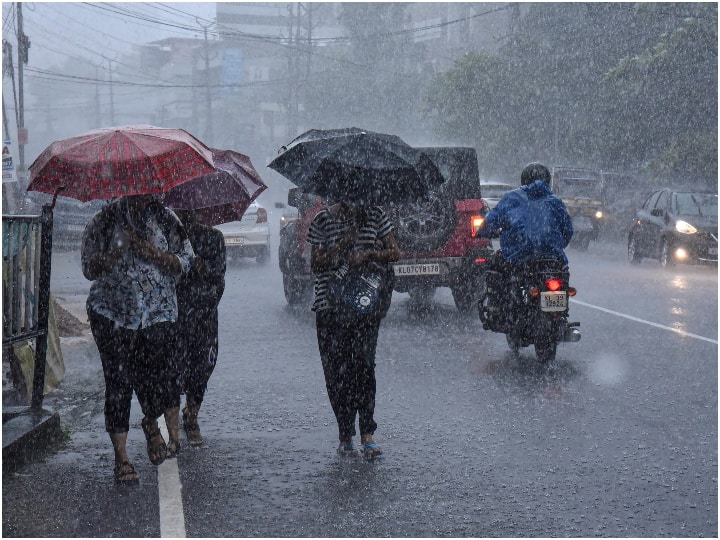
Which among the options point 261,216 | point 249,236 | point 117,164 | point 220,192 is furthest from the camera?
point 261,216

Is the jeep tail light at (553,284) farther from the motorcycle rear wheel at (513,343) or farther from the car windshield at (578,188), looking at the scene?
the car windshield at (578,188)

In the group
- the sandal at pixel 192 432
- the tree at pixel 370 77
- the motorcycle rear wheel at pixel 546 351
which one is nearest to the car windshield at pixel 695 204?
the motorcycle rear wheel at pixel 546 351

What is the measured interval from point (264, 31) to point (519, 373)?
90104 millimetres

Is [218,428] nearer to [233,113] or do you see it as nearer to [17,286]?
[17,286]

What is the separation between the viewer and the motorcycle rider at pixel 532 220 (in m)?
8.71

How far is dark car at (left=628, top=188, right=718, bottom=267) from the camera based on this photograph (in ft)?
65.7

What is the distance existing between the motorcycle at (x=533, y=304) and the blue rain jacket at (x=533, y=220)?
0.45ft

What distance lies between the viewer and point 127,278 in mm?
5266

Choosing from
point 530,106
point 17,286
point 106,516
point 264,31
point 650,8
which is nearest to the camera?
point 106,516

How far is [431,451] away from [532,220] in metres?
3.08

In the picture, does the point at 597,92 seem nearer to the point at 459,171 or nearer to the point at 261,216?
the point at 261,216

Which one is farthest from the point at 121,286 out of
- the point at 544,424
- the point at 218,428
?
the point at 544,424

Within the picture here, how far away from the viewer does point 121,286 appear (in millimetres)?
5270

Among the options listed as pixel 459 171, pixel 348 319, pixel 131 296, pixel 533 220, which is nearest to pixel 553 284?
pixel 533 220
